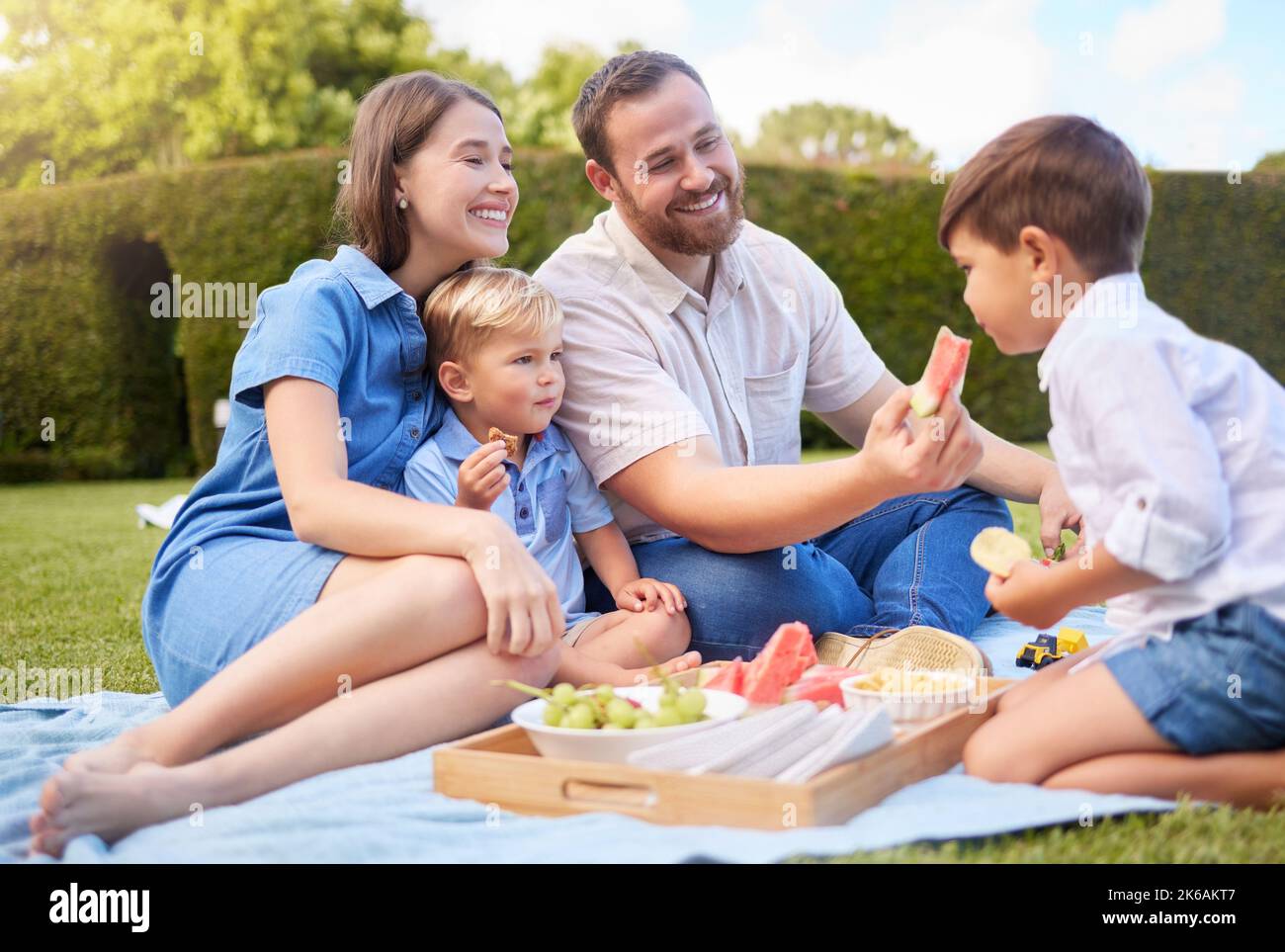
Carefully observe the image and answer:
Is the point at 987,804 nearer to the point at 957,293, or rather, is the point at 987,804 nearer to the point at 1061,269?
the point at 1061,269

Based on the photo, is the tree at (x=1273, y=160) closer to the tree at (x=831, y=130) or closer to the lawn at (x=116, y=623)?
the lawn at (x=116, y=623)

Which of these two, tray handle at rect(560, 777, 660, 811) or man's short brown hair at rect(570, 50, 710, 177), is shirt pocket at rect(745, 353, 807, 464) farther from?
tray handle at rect(560, 777, 660, 811)

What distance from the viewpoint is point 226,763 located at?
2.13 meters

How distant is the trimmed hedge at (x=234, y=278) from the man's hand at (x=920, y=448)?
33.4 ft

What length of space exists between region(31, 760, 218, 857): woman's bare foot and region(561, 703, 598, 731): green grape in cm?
64

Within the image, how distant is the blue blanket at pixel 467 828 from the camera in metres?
1.85

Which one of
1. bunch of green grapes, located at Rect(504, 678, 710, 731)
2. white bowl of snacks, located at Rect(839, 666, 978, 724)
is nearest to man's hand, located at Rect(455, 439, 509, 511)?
bunch of green grapes, located at Rect(504, 678, 710, 731)

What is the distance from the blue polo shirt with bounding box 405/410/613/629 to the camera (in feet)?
9.66

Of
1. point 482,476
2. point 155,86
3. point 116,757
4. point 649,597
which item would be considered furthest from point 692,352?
point 155,86

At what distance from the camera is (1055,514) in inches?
124

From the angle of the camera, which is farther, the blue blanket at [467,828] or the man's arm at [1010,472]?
the man's arm at [1010,472]

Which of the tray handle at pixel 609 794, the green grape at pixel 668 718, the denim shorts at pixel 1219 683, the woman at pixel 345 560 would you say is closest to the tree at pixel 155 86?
the woman at pixel 345 560

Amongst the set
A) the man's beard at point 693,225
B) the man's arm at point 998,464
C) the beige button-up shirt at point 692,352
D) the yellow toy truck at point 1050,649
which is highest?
the man's beard at point 693,225
